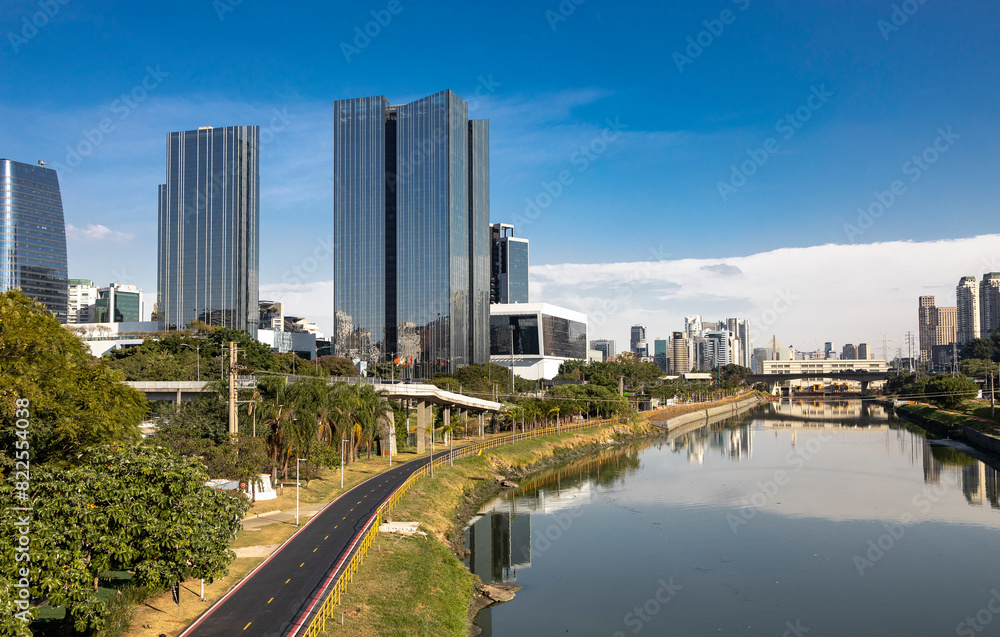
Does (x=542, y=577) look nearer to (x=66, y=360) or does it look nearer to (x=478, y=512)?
(x=478, y=512)

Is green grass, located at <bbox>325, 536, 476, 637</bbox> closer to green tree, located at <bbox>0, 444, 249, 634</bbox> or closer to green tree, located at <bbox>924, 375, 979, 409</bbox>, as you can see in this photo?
green tree, located at <bbox>0, 444, 249, 634</bbox>

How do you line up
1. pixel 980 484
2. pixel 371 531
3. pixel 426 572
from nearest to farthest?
pixel 426 572, pixel 371 531, pixel 980 484

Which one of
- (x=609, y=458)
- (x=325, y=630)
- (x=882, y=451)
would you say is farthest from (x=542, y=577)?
(x=882, y=451)

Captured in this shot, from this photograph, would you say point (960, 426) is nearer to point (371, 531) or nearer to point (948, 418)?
point (948, 418)

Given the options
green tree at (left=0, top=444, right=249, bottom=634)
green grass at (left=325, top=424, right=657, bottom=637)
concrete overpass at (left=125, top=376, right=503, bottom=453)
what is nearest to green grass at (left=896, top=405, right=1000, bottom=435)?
concrete overpass at (left=125, top=376, right=503, bottom=453)

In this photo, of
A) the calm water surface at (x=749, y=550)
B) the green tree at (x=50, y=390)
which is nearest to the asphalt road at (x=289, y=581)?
the calm water surface at (x=749, y=550)

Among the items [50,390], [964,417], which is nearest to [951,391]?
[964,417]
